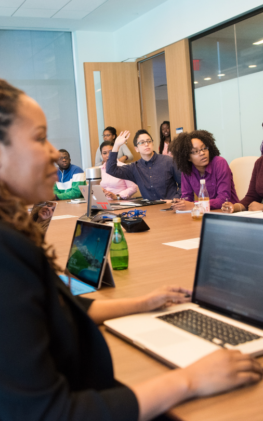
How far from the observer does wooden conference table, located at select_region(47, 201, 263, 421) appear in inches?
25.8

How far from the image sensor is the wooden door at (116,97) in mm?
6711

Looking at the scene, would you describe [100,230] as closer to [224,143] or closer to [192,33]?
[224,143]

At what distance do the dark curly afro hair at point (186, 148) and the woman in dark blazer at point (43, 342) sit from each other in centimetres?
256

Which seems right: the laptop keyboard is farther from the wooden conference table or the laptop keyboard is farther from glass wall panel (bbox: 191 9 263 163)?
glass wall panel (bbox: 191 9 263 163)

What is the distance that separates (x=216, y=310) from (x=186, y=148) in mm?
2381

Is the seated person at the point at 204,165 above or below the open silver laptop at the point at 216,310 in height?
above

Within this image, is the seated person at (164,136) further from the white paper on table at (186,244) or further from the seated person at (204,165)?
the white paper on table at (186,244)

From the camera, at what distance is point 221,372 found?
702 millimetres

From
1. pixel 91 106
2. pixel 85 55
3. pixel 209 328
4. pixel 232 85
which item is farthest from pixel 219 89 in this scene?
pixel 209 328

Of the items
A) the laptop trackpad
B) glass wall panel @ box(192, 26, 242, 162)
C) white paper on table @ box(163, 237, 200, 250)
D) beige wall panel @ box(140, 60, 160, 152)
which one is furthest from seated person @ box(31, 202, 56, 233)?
beige wall panel @ box(140, 60, 160, 152)

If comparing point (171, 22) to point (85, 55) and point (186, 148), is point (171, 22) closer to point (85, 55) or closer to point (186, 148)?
point (85, 55)

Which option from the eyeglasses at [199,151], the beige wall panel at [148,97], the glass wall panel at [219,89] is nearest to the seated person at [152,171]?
the eyeglasses at [199,151]

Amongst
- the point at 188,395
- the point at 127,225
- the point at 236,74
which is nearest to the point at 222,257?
the point at 188,395

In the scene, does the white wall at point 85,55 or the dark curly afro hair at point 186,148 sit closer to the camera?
the dark curly afro hair at point 186,148
